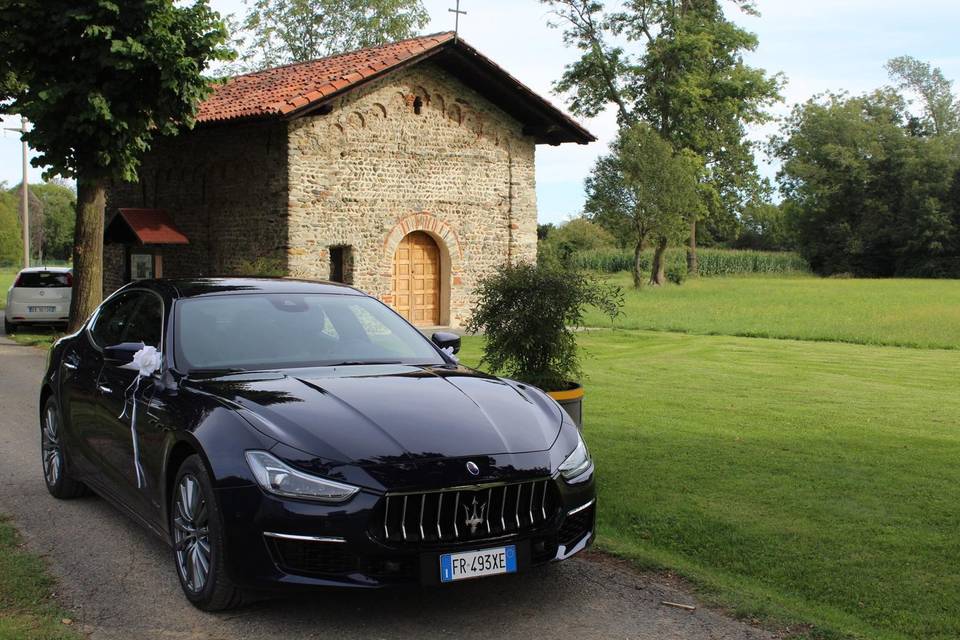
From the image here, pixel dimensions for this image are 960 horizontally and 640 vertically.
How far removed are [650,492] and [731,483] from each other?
75 cm

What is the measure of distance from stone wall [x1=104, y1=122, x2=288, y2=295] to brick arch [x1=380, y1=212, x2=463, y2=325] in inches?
118

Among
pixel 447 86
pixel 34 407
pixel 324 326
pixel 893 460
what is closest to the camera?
pixel 324 326

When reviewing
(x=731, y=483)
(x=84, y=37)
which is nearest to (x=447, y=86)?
(x=84, y=37)

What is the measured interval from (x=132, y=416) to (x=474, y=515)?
2.30m

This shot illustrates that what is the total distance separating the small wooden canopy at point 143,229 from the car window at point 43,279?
1.68 meters

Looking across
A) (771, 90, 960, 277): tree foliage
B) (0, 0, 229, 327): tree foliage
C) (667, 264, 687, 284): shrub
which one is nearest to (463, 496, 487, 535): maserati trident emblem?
(0, 0, 229, 327): tree foliage

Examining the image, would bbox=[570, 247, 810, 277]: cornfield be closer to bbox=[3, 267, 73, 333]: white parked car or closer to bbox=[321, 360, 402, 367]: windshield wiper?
bbox=[3, 267, 73, 333]: white parked car

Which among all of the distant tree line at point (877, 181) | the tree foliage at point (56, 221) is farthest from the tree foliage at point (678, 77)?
the tree foliage at point (56, 221)

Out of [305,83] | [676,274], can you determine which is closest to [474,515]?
[305,83]

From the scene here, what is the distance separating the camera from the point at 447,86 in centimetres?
2489

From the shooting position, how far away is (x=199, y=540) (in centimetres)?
478

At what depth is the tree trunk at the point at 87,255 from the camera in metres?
19.3

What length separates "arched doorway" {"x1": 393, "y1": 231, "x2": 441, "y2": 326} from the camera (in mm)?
25047

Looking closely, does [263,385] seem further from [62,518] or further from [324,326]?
[62,518]
